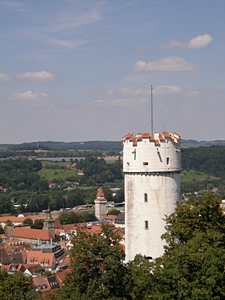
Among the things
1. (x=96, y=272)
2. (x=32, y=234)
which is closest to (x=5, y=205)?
(x=32, y=234)

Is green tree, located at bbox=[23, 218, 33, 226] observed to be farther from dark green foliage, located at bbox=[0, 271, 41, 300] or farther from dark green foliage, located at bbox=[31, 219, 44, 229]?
dark green foliage, located at bbox=[0, 271, 41, 300]

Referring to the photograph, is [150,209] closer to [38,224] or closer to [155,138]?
[155,138]

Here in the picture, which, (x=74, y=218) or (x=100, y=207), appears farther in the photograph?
(x=100, y=207)

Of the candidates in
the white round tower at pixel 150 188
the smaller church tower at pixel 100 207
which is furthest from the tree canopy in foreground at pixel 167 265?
the smaller church tower at pixel 100 207

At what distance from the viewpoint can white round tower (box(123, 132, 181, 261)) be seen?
2617 centimetres

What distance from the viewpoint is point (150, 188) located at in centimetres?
2619

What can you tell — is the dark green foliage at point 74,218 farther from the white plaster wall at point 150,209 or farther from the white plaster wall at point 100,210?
the white plaster wall at point 150,209

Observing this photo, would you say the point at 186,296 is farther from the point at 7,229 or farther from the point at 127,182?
the point at 7,229

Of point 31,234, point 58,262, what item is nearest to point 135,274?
point 58,262

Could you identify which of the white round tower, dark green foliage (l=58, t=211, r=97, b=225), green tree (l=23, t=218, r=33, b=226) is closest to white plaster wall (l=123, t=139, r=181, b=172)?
the white round tower

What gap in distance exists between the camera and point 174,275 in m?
22.1

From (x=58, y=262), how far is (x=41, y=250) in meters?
4.58

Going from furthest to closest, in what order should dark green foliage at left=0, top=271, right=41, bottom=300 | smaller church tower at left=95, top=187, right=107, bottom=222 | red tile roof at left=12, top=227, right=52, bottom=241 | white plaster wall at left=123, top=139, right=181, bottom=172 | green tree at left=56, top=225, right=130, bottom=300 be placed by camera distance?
smaller church tower at left=95, top=187, right=107, bottom=222
red tile roof at left=12, top=227, right=52, bottom=241
dark green foliage at left=0, top=271, right=41, bottom=300
white plaster wall at left=123, top=139, right=181, bottom=172
green tree at left=56, top=225, right=130, bottom=300

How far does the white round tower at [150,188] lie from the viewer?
26.2 metres
